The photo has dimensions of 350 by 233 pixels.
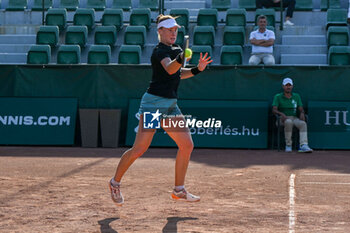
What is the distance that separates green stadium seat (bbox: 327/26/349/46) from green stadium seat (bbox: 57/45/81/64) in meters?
7.06

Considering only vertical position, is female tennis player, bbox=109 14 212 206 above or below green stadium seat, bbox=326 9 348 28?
below

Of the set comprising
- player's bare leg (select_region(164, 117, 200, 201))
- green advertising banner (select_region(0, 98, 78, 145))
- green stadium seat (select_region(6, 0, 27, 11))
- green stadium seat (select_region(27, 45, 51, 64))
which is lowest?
green advertising banner (select_region(0, 98, 78, 145))

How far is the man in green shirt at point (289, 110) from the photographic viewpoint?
13.7m

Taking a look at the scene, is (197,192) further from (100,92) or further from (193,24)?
(193,24)

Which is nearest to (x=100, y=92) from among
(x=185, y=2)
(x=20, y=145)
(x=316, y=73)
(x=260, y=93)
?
(x=20, y=145)

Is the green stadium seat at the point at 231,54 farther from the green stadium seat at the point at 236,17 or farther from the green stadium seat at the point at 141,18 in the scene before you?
the green stadium seat at the point at 141,18

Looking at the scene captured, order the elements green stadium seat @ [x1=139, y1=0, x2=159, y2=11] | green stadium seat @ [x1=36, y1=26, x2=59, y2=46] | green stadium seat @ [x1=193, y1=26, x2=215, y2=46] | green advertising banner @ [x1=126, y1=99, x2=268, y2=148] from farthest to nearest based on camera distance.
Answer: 1. green stadium seat @ [x1=139, y1=0, x2=159, y2=11]
2. green stadium seat @ [x1=36, y1=26, x2=59, y2=46]
3. green stadium seat @ [x1=193, y1=26, x2=215, y2=46]
4. green advertising banner @ [x1=126, y1=99, x2=268, y2=148]

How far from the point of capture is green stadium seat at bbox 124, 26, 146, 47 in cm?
1848

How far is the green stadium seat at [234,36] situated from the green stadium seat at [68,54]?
4187mm

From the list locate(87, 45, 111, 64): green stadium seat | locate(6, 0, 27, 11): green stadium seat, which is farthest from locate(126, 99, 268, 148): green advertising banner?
locate(6, 0, 27, 11): green stadium seat

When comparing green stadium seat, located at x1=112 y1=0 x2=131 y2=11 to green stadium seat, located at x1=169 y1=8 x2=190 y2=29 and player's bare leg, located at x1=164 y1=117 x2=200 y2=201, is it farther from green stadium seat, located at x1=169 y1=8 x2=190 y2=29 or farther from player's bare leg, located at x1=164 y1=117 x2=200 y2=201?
player's bare leg, located at x1=164 y1=117 x2=200 y2=201

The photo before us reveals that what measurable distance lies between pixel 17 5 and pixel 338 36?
34.5 ft

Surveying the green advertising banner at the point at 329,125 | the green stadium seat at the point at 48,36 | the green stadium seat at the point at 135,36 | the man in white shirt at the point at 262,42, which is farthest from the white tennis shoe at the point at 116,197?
the green stadium seat at the point at 48,36

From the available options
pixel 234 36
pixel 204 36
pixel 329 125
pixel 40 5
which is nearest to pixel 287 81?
pixel 329 125
